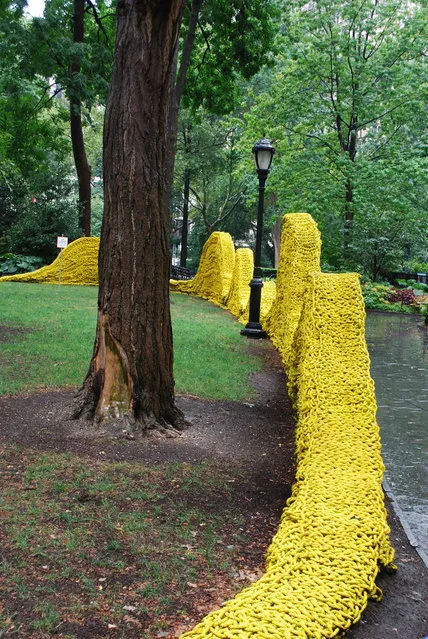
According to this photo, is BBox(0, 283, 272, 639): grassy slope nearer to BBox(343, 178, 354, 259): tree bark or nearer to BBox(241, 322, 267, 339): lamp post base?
BBox(241, 322, 267, 339): lamp post base

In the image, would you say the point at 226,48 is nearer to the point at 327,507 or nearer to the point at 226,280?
the point at 226,280

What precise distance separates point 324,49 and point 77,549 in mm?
23956

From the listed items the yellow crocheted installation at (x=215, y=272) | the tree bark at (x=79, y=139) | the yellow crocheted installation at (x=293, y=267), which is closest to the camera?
the yellow crocheted installation at (x=293, y=267)

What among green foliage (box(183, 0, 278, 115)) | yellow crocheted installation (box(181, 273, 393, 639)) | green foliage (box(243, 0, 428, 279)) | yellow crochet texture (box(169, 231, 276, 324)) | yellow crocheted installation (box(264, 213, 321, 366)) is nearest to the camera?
yellow crocheted installation (box(181, 273, 393, 639))

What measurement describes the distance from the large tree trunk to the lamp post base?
22.1 feet

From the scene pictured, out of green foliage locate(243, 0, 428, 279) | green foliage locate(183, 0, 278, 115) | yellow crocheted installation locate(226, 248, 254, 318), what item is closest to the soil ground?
yellow crocheted installation locate(226, 248, 254, 318)

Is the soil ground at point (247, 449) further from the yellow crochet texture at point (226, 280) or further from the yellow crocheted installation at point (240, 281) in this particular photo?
the yellow crocheted installation at point (240, 281)

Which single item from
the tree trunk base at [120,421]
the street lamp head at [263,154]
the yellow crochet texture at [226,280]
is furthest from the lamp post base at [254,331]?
the tree trunk base at [120,421]

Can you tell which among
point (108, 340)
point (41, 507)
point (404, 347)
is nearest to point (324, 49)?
point (404, 347)

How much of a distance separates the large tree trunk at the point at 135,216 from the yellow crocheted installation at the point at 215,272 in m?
13.4

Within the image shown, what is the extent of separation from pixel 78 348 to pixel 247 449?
4.68 meters

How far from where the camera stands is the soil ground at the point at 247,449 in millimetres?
3342

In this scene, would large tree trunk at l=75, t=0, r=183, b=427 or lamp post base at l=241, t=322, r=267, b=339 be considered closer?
large tree trunk at l=75, t=0, r=183, b=427

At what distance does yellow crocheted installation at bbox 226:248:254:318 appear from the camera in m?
16.8
